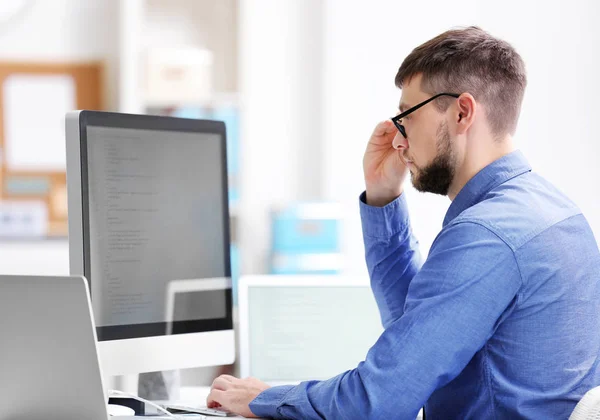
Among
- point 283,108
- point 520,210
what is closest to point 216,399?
point 520,210

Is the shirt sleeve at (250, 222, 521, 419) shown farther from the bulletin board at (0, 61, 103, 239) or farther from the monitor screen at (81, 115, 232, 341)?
the bulletin board at (0, 61, 103, 239)

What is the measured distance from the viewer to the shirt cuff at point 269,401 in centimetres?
135

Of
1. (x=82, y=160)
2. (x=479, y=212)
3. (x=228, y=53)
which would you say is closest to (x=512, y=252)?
(x=479, y=212)

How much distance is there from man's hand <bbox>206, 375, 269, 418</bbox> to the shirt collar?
1.60 ft

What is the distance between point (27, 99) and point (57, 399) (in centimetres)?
284

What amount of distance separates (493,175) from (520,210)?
0.42 feet

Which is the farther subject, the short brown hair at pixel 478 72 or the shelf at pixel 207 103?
the shelf at pixel 207 103

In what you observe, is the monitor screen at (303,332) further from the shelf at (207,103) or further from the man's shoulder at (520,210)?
the shelf at (207,103)

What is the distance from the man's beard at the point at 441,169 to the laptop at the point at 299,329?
0.43m

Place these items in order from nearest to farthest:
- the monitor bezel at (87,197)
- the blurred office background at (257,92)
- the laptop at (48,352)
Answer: the laptop at (48,352)
the monitor bezel at (87,197)
the blurred office background at (257,92)

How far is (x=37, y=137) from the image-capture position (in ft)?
12.2

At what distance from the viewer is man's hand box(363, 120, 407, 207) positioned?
5.63 ft

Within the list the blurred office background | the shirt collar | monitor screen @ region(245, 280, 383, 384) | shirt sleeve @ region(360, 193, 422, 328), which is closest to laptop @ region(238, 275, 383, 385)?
monitor screen @ region(245, 280, 383, 384)

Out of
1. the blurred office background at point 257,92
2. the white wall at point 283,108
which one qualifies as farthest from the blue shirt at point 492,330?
the white wall at point 283,108
